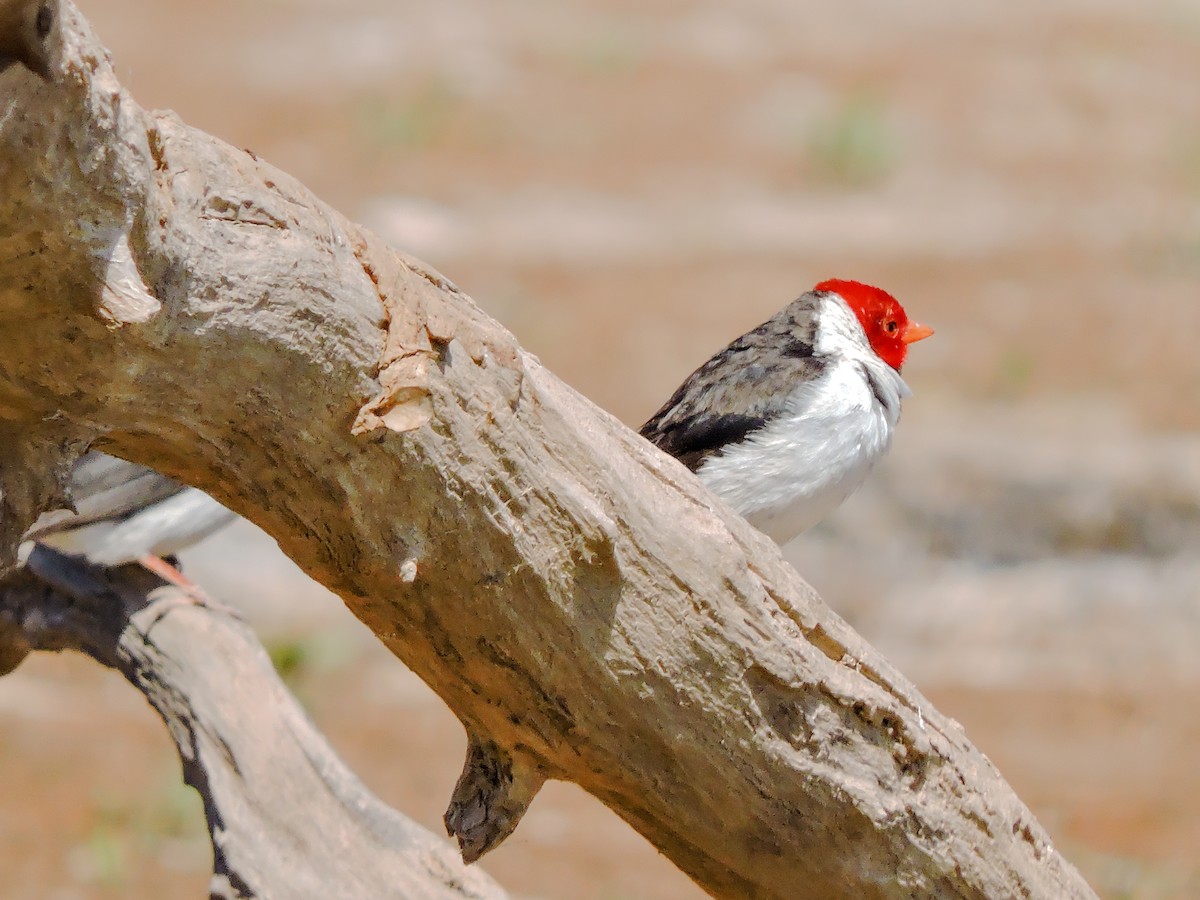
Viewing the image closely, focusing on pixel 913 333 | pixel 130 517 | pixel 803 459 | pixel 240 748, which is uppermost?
pixel 913 333

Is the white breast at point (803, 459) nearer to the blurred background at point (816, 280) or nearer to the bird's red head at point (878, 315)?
the bird's red head at point (878, 315)

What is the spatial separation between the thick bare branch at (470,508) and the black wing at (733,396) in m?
1.46

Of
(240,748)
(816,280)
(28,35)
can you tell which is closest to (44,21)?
(28,35)

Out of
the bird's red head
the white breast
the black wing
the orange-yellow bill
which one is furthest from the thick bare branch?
the orange-yellow bill

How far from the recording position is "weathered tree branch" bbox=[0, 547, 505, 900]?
4082mm

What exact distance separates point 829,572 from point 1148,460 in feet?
6.80

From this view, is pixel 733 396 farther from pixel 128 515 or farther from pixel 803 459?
pixel 128 515

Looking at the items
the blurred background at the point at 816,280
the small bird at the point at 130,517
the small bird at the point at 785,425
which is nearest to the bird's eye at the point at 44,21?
the small bird at the point at 785,425

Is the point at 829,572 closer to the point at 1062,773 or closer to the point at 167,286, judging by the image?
the point at 1062,773

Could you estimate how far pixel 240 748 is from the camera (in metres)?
4.24

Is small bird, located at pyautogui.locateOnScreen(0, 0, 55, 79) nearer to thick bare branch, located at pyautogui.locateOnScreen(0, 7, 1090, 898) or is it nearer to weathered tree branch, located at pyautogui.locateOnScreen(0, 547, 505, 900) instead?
thick bare branch, located at pyautogui.locateOnScreen(0, 7, 1090, 898)

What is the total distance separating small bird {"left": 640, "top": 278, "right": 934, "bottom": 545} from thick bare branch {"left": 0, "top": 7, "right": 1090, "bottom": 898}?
131 centimetres

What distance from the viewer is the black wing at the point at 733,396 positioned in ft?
15.1

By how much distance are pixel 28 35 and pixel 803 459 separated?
9.38 feet
